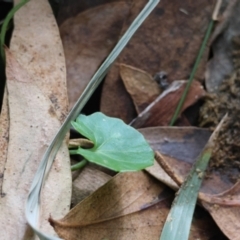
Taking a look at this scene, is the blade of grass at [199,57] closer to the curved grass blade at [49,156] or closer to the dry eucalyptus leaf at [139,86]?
the dry eucalyptus leaf at [139,86]

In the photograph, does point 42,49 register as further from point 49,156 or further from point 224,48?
point 224,48

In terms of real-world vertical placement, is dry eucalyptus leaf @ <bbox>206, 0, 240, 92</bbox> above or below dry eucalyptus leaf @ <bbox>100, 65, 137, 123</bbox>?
above

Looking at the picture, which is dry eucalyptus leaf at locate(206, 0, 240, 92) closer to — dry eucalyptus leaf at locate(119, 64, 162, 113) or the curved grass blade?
dry eucalyptus leaf at locate(119, 64, 162, 113)

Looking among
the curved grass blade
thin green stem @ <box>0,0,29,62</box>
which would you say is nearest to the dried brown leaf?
the curved grass blade

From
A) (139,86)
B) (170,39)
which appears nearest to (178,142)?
(139,86)

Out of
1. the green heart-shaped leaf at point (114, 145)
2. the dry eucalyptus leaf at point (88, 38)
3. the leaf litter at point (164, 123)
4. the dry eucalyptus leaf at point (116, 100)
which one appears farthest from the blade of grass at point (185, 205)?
the dry eucalyptus leaf at point (88, 38)

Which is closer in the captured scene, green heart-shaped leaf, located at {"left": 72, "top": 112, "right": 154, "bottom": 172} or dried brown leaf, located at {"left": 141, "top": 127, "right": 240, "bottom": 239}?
green heart-shaped leaf, located at {"left": 72, "top": 112, "right": 154, "bottom": 172}
